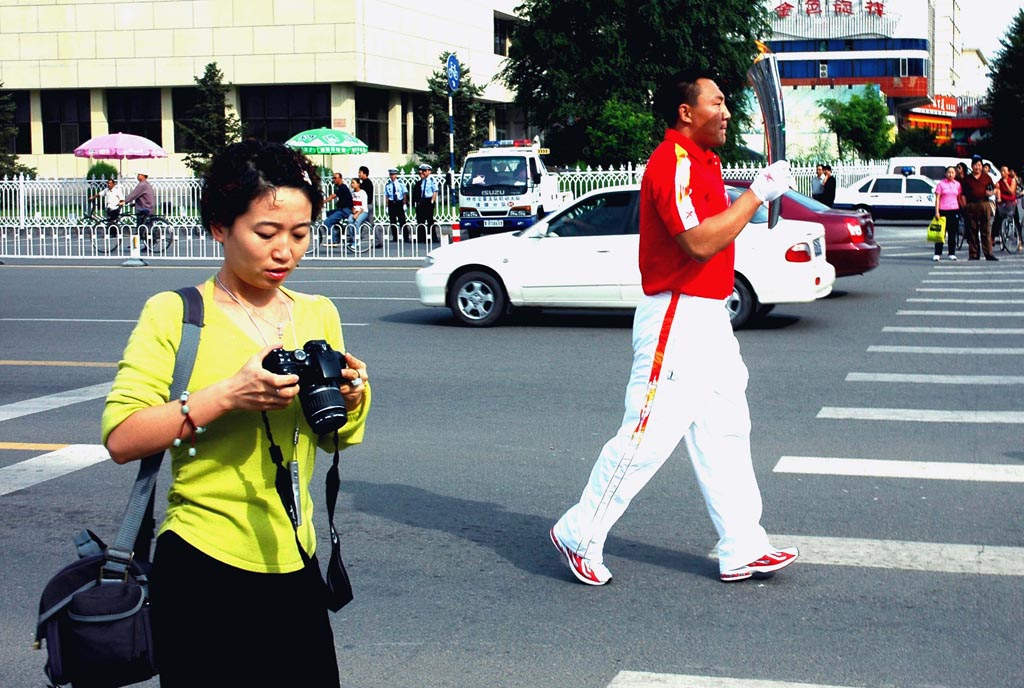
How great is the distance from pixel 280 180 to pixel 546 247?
11189 mm

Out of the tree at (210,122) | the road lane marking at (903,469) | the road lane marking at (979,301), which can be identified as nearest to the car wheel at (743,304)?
the road lane marking at (979,301)

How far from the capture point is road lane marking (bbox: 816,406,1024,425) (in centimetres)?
887

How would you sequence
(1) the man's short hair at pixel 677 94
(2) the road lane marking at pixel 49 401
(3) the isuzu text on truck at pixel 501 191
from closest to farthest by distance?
(1) the man's short hair at pixel 677 94 → (2) the road lane marking at pixel 49 401 → (3) the isuzu text on truck at pixel 501 191

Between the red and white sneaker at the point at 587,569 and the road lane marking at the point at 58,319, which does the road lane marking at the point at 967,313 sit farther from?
the red and white sneaker at the point at 587,569

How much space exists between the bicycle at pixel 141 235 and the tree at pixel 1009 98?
4561 centimetres

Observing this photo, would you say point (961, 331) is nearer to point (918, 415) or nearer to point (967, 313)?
point (967, 313)

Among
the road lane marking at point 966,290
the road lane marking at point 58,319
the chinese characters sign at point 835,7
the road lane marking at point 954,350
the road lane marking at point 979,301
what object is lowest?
the road lane marking at point 954,350

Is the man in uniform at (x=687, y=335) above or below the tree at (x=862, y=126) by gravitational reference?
below

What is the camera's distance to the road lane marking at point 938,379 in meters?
10.4

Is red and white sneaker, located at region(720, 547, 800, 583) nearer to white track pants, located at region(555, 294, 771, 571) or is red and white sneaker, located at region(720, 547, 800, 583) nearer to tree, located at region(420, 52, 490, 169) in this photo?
white track pants, located at region(555, 294, 771, 571)

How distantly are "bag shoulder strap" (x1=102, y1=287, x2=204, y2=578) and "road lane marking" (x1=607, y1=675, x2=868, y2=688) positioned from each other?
6.48ft

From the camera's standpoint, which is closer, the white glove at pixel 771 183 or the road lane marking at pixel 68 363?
the white glove at pixel 771 183

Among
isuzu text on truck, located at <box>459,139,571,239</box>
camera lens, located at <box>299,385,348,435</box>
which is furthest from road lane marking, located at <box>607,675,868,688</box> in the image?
isuzu text on truck, located at <box>459,139,571,239</box>

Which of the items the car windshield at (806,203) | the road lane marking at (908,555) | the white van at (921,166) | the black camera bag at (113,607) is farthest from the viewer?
the white van at (921,166)
